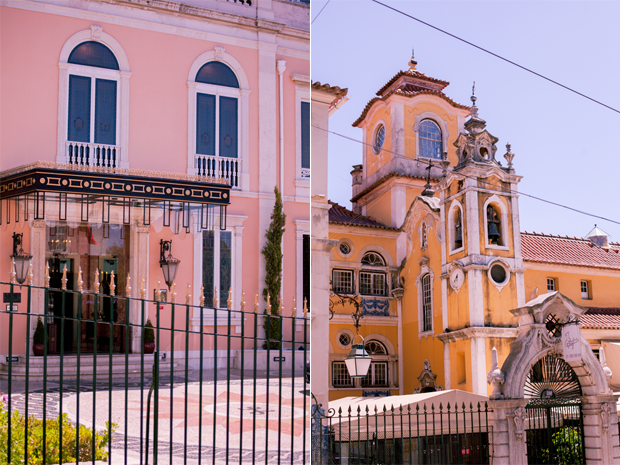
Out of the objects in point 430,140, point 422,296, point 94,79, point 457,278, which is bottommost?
point 422,296

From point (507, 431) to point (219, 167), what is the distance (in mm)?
2342

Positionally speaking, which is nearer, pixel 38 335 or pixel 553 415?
pixel 38 335

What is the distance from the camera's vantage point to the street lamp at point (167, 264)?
357cm

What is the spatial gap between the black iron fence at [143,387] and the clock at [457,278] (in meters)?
0.89

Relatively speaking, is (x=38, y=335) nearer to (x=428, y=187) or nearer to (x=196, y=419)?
A: (x=196, y=419)

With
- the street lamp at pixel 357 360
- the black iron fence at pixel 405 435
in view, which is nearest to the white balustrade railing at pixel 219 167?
the street lamp at pixel 357 360

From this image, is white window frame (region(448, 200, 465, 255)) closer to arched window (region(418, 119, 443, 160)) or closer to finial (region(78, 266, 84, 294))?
arched window (region(418, 119, 443, 160))

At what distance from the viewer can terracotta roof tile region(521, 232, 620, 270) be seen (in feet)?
12.3

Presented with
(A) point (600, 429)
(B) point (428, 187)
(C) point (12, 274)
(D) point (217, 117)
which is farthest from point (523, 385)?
(C) point (12, 274)

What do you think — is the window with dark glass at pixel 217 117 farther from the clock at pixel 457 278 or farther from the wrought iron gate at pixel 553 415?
the wrought iron gate at pixel 553 415

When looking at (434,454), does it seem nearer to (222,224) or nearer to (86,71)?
(222,224)

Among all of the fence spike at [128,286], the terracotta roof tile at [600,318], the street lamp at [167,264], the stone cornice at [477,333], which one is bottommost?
the stone cornice at [477,333]

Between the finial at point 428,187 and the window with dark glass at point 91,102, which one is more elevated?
the window with dark glass at point 91,102

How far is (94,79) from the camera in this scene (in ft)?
11.9
